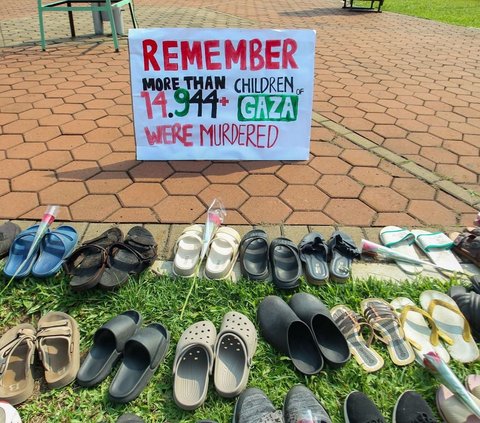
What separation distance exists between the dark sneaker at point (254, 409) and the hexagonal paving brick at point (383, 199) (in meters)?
1.76

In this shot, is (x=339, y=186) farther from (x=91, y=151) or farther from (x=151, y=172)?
(x=91, y=151)

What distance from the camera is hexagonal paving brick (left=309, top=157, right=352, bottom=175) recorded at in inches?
133

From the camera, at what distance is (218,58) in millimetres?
3104

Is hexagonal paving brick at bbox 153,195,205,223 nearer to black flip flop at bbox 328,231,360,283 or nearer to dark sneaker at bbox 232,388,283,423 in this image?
black flip flop at bbox 328,231,360,283

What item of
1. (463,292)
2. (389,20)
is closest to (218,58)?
(463,292)

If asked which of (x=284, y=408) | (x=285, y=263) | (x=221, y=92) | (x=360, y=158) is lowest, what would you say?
(x=284, y=408)

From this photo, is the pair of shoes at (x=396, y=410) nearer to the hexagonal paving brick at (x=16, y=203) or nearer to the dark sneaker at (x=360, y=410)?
the dark sneaker at (x=360, y=410)

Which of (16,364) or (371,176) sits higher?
(371,176)

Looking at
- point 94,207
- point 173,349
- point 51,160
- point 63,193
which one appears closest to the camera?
point 173,349

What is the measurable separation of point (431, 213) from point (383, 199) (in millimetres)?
351

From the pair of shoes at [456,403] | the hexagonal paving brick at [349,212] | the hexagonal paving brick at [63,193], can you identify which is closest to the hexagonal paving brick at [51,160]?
the hexagonal paving brick at [63,193]

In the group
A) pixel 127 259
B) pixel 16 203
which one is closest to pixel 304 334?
pixel 127 259

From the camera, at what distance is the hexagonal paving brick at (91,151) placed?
138 inches

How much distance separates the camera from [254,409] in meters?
1.65
